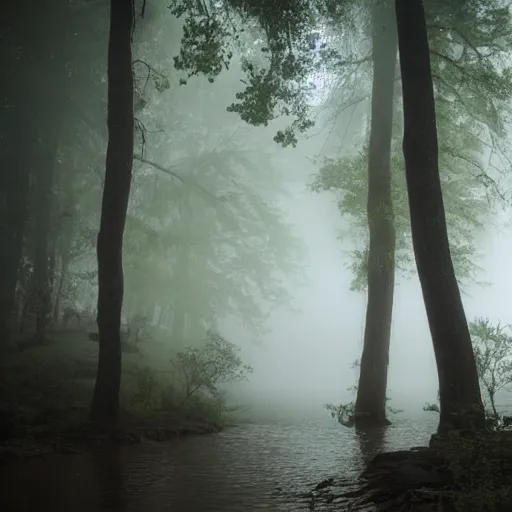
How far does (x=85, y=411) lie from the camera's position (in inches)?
454

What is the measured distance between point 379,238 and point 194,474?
312 inches

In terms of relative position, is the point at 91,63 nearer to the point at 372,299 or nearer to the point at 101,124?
the point at 101,124

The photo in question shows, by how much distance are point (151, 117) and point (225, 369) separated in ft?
51.2

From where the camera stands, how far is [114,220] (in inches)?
444

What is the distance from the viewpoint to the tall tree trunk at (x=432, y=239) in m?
8.08

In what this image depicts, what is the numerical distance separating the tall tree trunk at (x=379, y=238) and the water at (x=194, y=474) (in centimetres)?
137

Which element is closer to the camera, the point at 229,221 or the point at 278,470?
the point at 278,470

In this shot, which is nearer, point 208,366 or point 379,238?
point 379,238

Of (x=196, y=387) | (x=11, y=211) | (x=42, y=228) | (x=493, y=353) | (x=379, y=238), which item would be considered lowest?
(x=196, y=387)

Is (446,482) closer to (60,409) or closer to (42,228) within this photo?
(60,409)

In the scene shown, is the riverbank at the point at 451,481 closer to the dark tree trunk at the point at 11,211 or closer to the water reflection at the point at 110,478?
the water reflection at the point at 110,478

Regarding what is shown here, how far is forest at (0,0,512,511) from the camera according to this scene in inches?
328

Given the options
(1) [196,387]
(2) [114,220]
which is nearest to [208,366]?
(1) [196,387]

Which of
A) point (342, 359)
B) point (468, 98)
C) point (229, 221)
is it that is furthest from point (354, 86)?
point (342, 359)
